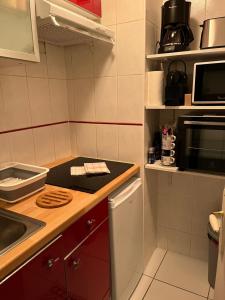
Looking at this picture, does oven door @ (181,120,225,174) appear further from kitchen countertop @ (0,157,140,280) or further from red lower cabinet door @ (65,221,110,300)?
red lower cabinet door @ (65,221,110,300)

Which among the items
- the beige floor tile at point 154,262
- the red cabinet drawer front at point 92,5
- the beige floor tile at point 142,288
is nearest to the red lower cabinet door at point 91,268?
the beige floor tile at point 142,288

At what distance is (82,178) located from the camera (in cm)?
141

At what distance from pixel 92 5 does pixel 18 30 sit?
0.64 metres

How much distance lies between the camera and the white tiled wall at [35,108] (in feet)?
4.42

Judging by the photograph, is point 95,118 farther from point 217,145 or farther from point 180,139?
point 217,145

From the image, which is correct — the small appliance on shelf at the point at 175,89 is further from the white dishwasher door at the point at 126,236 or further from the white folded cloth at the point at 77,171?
the white folded cloth at the point at 77,171

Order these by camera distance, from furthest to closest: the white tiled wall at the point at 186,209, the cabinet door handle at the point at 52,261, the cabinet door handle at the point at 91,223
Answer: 1. the white tiled wall at the point at 186,209
2. the cabinet door handle at the point at 91,223
3. the cabinet door handle at the point at 52,261

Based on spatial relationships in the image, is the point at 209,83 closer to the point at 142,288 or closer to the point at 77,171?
the point at 77,171

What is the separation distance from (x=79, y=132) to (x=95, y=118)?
192 mm

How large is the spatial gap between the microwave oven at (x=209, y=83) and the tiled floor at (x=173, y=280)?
1291 mm

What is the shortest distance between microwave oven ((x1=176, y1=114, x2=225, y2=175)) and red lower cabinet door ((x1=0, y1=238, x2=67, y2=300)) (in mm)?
867

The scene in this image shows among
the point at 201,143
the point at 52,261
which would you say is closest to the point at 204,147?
the point at 201,143

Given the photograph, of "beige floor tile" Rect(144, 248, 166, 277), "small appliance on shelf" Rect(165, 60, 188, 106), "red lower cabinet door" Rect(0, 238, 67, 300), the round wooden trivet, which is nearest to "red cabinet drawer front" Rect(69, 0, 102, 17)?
"small appliance on shelf" Rect(165, 60, 188, 106)

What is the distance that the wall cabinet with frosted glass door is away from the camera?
37.1 inches
